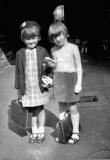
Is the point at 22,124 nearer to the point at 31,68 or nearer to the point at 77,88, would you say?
the point at 31,68

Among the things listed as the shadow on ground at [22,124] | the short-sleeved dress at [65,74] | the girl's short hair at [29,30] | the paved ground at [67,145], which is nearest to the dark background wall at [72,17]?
the paved ground at [67,145]

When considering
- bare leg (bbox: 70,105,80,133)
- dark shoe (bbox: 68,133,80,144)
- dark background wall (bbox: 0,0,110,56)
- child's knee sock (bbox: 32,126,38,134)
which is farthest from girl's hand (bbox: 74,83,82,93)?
dark background wall (bbox: 0,0,110,56)

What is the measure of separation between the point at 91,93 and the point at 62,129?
2442mm

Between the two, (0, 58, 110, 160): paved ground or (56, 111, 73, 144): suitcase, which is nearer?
(0, 58, 110, 160): paved ground

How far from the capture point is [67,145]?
4453 mm

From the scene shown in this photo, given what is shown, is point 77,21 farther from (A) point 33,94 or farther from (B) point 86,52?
(A) point 33,94

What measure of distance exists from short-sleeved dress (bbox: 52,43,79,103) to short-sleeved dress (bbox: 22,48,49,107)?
0.24 metres

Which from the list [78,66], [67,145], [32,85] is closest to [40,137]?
[67,145]

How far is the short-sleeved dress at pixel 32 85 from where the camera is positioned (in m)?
4.31

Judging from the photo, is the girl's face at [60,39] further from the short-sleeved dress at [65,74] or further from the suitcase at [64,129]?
the suitcase at [64,129]

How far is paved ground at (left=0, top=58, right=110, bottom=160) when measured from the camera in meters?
4.23

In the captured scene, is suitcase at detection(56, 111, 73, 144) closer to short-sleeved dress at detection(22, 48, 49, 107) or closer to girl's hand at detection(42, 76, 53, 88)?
short-sleeved dress at detection(22, 48, 49, 107)

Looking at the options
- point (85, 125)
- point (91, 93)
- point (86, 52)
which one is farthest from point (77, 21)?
point (85, 125)

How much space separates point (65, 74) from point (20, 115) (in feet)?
3.94
